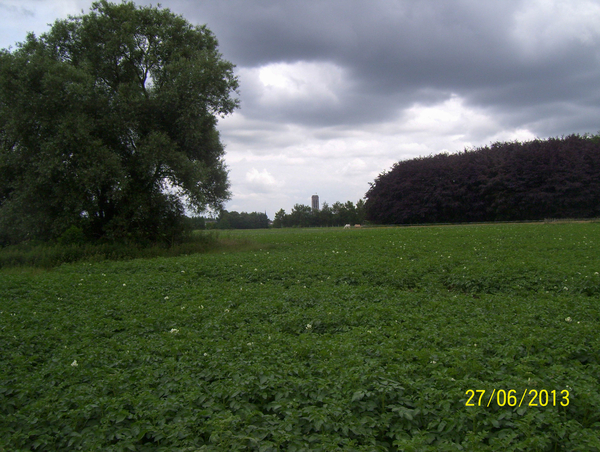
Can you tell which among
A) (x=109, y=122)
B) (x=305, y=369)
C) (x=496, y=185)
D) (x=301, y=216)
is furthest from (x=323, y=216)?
(x=305, y=369)

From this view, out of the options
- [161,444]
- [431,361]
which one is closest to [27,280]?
[161,444]

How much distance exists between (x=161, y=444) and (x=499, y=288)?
9.92 metres

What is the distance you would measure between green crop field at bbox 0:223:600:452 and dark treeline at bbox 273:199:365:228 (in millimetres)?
85723

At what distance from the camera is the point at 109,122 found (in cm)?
2278

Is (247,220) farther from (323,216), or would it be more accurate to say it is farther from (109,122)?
(109,122)

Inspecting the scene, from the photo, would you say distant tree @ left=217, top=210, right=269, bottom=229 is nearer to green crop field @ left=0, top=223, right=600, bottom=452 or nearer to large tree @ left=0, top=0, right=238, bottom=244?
large tree @ left=0, top=0, right=238, bottom=244

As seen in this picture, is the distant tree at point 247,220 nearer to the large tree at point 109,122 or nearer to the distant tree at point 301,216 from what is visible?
the distant tree at point 301,216

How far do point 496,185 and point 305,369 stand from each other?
183ft

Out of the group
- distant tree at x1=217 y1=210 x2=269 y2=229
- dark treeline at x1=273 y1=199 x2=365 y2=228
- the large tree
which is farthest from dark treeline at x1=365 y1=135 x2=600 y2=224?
distant tree at x1=217 y1=210 x2=269 y2=229

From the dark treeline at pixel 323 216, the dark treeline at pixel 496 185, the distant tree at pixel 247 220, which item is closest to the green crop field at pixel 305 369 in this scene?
the dark treeline at pixel 496 185

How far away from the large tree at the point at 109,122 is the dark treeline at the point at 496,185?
134 ft

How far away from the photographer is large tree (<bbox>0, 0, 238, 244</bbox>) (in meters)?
21.6

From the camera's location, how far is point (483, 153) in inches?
2340

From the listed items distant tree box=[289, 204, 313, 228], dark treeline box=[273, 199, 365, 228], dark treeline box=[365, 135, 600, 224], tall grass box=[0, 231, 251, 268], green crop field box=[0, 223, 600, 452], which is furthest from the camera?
distant tree box=[289, 204, 313, 228]
